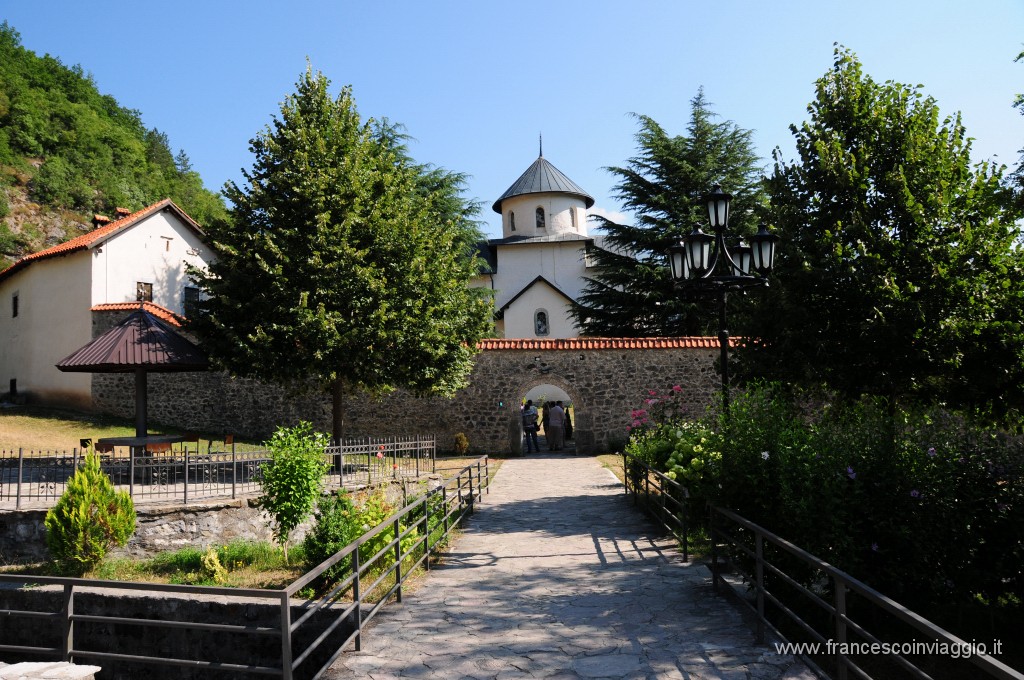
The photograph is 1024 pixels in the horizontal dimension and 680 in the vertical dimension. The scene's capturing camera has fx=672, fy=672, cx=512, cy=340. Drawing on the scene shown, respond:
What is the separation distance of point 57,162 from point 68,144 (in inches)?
148

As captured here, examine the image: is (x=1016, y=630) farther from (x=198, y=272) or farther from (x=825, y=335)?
(x=198, y=272)

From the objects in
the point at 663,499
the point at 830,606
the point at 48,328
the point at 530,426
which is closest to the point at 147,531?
the point at 663,499

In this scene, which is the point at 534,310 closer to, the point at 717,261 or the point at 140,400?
the point at 140,400

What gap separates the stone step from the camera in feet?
15.5

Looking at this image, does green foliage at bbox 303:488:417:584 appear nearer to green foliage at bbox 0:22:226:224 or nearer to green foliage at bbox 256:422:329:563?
green foliage at bbox 256:422:329:563

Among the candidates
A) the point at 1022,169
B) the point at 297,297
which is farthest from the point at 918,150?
the point at 297,297

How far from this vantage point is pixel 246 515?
10375mm

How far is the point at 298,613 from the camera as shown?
652 cm

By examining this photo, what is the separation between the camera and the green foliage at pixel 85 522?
881cm

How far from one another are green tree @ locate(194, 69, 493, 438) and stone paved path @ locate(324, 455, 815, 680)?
219 inches

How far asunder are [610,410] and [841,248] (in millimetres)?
12778

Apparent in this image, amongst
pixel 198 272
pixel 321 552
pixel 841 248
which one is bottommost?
pixel 321 552

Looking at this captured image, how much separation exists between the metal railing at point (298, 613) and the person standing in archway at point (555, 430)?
12892 mm

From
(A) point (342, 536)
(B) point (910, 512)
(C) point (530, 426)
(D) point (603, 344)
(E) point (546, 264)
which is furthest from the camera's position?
(E) point (546, 264)
